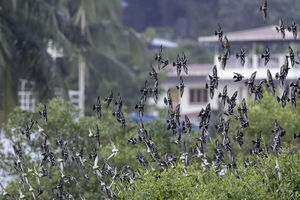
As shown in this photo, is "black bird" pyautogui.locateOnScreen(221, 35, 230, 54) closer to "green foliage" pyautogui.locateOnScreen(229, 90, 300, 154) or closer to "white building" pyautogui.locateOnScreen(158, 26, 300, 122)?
"green foliage" pyautogui.locateOnScreen(229, 90, 300, 154)

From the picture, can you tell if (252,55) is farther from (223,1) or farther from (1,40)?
(1,40)

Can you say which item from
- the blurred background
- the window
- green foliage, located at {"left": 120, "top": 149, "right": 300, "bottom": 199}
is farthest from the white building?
green foliage, located at {"left": 120, "top": 149, "right": 300, "bottom": 199}

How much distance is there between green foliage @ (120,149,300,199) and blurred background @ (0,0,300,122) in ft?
24.5

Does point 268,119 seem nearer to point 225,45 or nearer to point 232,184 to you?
point 225,45

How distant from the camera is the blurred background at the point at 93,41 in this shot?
25656 mm

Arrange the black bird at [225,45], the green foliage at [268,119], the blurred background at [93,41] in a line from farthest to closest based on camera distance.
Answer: the blurred background at [93,41] → the green foliage at [268,119] → the black bird at [225,45]

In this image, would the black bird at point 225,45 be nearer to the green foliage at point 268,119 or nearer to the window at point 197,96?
the green foliage at point 268,119

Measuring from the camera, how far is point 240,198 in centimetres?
1091

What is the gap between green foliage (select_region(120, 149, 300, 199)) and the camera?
34.9 feet

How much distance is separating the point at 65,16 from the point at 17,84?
14.9 feet

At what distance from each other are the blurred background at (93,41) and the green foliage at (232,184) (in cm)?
747

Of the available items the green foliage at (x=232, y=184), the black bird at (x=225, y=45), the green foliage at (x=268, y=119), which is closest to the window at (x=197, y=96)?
the green foliage at (x=268, y=119)

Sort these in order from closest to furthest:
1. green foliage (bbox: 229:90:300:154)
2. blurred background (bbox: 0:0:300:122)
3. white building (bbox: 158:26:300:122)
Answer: green foliage (bbox: 229:90:300:154)
blurred background (bbox: 0:0:300:122)
white building (bbox: 158:26:300:122)

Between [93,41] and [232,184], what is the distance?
29.8 metres
